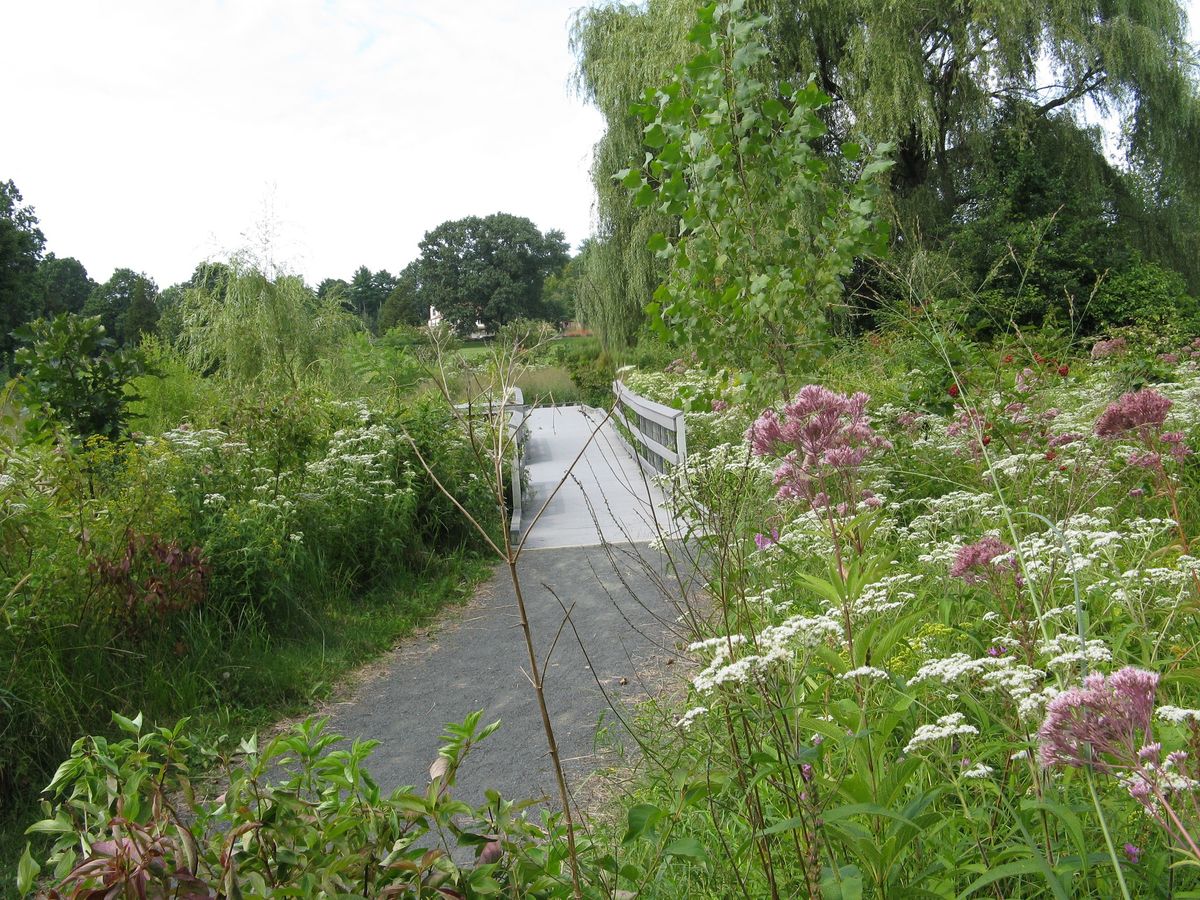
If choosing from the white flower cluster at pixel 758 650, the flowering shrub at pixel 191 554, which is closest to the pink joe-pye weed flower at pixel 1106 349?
the flowering shrub at pixel 191 554

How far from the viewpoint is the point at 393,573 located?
6.79m

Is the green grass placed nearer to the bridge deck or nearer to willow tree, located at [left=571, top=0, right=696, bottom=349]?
the bridge deck

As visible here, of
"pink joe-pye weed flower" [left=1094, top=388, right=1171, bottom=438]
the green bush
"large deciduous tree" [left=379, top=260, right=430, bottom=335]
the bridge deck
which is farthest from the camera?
"large deciduous tree" [left=379, top=260, right=430, bottom=335]

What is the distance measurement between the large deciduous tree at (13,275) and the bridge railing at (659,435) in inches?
1261

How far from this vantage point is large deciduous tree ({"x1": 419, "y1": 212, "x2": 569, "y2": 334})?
198 feet

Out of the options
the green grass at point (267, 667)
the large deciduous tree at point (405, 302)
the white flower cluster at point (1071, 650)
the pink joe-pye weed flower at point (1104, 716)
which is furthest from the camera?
the large deciduous tree at point (405, 302)

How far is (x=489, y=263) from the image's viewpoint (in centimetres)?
6350

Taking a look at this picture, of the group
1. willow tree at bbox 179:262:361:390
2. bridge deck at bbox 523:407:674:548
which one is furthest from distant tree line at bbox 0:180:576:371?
bridge deck at bbox 523:407:674:548

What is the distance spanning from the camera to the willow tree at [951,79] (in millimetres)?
14836

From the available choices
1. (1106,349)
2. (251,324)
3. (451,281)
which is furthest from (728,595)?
(451,281)

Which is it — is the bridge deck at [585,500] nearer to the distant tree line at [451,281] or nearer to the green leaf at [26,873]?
the green leaf at [26,873]

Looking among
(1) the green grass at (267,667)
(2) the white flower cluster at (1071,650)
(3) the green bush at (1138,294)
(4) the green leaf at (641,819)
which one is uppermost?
(3) the green bush at (1138,294)

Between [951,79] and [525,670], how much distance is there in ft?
53.0

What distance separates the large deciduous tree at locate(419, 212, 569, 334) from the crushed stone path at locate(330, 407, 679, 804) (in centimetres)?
5207
